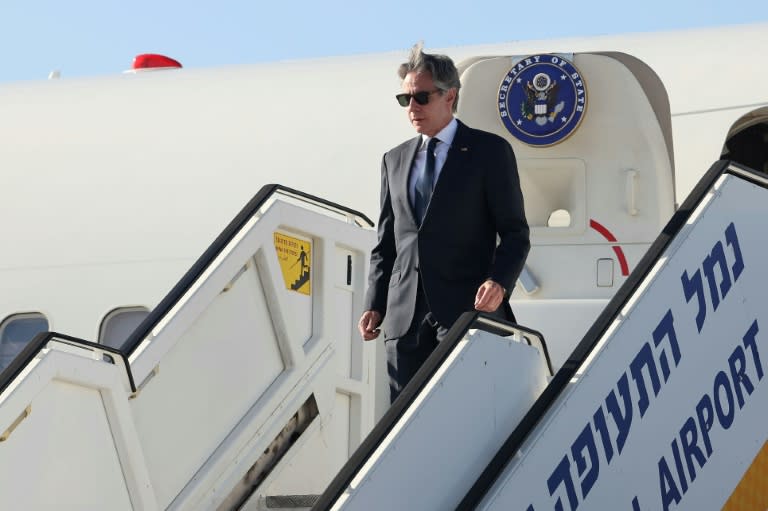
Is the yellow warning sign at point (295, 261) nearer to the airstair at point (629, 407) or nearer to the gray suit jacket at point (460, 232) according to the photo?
the gray suit jacket at point (460, 232)

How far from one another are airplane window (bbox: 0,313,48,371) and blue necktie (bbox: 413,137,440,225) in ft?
14.7

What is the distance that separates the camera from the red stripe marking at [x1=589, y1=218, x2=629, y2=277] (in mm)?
5617

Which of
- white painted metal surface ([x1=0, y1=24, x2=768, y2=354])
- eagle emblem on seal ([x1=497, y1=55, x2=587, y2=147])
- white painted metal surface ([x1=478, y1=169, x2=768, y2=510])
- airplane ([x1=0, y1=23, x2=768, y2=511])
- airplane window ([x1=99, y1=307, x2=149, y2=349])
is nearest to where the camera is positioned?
white painted metal surface ([x1=478, y1=169, x2=768, y2=510])

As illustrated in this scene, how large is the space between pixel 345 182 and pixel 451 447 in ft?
14.0

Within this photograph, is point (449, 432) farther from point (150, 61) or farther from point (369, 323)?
point (150, 61)

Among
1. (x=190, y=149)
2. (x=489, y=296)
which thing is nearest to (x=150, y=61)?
(x=190, y=149)

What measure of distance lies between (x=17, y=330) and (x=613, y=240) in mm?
3904

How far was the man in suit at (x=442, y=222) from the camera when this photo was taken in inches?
147

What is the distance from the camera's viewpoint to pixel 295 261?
16.1ft

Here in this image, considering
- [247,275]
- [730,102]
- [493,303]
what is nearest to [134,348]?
[247,275]

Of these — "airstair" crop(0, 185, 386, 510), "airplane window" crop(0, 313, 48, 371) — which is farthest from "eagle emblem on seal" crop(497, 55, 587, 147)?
"airplane window" crop(0, 313, 48, 371)

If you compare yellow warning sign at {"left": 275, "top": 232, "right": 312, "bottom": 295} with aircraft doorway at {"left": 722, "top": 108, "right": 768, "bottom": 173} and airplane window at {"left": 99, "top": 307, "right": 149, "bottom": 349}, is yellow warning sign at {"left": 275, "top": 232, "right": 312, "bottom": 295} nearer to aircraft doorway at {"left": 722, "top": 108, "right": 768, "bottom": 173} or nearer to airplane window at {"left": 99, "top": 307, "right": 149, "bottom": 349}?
airplane window at {"left": 99, "top": 307, "right": 149, "bottom": 349}

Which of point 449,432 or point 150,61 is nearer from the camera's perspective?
point 449,432

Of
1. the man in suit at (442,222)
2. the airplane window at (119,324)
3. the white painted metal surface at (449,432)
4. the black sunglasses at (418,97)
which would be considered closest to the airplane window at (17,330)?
the airplane window at (119,324)
